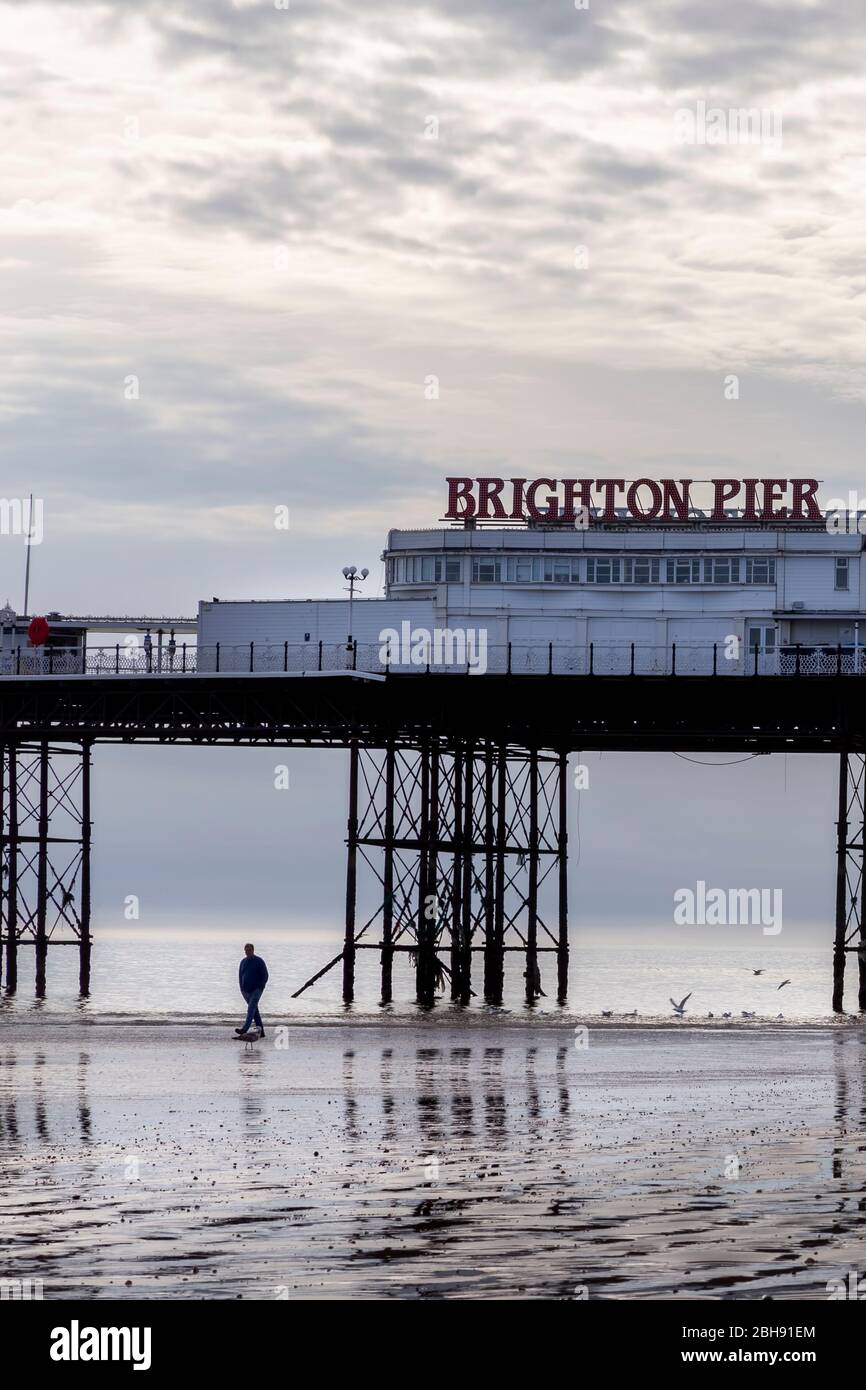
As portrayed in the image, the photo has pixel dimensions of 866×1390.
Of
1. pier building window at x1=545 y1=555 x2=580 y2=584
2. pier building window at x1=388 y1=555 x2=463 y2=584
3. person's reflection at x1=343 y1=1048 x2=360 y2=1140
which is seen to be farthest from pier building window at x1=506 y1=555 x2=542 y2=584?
person's reflection at x1=343 y1=1048 x2=360 y2=1140

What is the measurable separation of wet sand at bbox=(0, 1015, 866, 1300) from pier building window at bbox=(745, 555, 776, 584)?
33787 millimetres

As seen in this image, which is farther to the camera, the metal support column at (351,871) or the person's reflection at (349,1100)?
the metal support column at (351,871)

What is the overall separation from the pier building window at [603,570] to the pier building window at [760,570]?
14.4ft

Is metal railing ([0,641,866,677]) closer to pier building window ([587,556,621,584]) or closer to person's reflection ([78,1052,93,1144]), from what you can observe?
pier building window ([587,556,621,584])

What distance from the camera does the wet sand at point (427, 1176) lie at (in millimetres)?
13680

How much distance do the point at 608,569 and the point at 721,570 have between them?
12.5 feet

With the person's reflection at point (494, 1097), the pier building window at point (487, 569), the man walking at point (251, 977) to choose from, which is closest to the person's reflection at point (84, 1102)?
the man walking at point (251, 977)

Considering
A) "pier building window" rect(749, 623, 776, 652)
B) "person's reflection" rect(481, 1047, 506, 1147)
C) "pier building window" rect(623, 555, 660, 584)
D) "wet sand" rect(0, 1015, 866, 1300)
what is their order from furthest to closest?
"pier building window" rect(623, 555, 660, 584)
"pier building window" rect(749, 623, 776, 652)
"person's reflection" rect(481, 1047, 506, 1147)
"wet sand" rect(0, 1015, 866, 1300)

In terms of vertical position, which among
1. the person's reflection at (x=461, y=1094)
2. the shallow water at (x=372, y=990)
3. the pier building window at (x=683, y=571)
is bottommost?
the shallow water at (x=372, y=990)

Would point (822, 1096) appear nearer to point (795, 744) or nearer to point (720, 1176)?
point (720, 1176)

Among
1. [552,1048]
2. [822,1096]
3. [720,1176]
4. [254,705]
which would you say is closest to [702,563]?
[254,705]

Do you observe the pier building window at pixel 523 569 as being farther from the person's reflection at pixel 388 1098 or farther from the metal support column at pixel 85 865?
the person's reflection at pixel 388 1098

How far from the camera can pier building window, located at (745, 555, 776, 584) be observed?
66.1 metres
